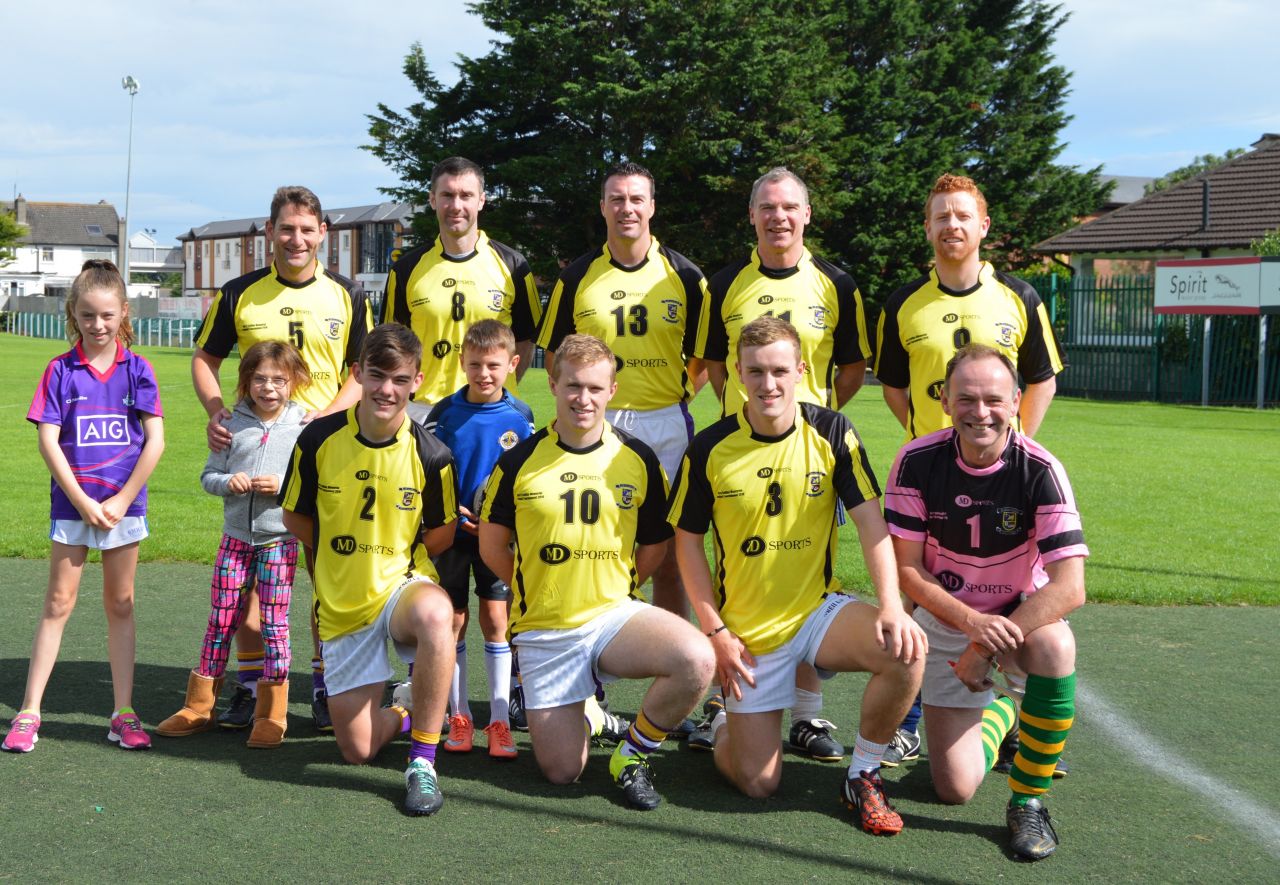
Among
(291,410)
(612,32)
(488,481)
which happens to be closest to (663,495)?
(488,481)

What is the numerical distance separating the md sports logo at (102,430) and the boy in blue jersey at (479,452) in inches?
46.7

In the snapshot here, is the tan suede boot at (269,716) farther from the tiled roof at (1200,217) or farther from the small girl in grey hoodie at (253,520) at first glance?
the tiled roof at (1200,217)

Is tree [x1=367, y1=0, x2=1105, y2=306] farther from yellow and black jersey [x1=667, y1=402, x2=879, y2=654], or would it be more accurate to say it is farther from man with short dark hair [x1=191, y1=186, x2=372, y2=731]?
yellow and black jersey [x1=667, y1=402, x2=879, y2=654]

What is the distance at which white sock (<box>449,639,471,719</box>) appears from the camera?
15.6ft

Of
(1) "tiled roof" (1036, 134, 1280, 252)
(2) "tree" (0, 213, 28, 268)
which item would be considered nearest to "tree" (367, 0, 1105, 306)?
(1) "tiled roof" (1036, 134, 1280, 252)

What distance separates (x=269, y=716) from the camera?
4.63m

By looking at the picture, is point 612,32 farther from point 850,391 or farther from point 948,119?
point 850,391

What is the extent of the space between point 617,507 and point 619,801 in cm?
104

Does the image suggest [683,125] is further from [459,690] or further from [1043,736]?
[1043,736]

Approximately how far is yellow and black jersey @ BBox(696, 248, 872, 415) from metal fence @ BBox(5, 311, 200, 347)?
48.8m

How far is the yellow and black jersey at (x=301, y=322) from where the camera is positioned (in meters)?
5.14

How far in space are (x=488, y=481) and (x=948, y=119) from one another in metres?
41.3

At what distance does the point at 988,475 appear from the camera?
161 inches

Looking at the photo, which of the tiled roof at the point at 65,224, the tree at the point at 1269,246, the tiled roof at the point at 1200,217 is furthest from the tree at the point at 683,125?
the tiled roof at the point at 65,224
